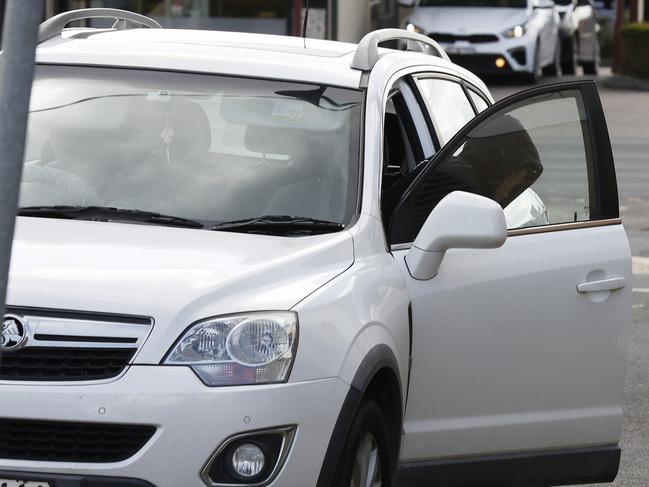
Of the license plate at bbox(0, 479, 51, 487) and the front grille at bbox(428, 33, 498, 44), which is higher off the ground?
the license plate at bbox(0, 479, 51, 487)

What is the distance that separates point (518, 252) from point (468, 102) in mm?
1389

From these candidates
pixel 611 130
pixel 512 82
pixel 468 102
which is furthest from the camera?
pixel 512 82

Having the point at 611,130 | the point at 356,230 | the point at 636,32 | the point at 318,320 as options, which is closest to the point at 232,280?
the point at 318,320

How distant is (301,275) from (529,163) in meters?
1.43

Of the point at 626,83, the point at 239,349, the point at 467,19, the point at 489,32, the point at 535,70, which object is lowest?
the point at 626,83

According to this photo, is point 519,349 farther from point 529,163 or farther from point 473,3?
point 473,3

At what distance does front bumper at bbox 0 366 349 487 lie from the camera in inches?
165

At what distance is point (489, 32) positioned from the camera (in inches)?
1022

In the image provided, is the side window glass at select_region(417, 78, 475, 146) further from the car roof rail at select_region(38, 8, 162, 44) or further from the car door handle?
the car roof rail at select_region(38, 8, 162, 44)

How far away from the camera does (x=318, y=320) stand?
447 cm

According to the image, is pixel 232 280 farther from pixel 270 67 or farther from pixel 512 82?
pixel 512 82

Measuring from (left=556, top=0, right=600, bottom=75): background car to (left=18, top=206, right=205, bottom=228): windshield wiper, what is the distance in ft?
82.1

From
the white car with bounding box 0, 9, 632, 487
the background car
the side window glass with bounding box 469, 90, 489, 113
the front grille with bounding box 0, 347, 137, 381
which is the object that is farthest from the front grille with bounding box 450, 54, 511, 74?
the front grille with bounding box 0, 347, 137, 381

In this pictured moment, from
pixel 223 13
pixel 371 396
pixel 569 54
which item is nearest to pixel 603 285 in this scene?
pixel 371 396
